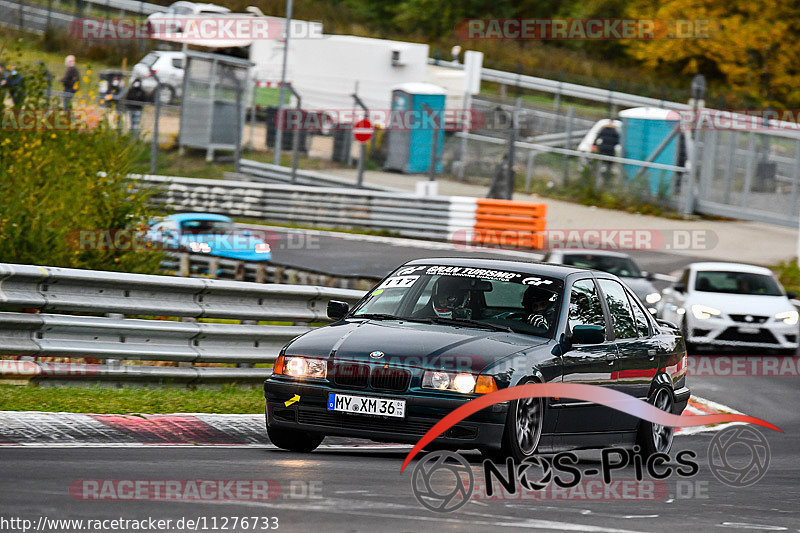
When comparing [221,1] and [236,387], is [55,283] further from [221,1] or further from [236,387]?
[221,1]

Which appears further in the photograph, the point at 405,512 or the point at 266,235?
the point at 266,235

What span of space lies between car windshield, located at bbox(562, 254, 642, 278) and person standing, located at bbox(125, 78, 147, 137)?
1218 cm

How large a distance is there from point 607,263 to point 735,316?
2.63 metres

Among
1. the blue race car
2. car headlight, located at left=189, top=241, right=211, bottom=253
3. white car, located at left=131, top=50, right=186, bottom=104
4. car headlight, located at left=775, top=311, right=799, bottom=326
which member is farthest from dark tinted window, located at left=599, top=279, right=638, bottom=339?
white car, located at left=131, top=50, right=186, bottom=104

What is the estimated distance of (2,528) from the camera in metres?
5.78

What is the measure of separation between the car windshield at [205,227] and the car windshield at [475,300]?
15.3 meters

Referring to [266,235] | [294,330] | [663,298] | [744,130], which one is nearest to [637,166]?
[744,130]

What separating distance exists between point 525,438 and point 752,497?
137 cm

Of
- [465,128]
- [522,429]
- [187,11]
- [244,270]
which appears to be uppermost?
[187,11]

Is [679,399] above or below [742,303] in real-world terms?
above

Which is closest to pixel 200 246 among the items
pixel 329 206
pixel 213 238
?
pixel 213 238

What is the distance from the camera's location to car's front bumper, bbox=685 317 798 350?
19672mm

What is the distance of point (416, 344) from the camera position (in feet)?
28.3
